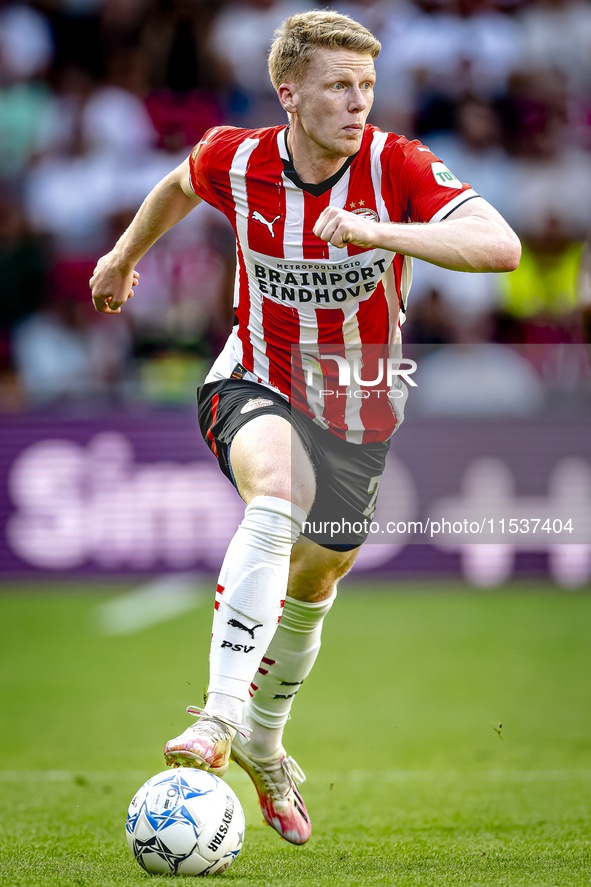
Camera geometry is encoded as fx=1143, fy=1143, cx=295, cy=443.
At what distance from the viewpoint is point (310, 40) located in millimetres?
3760

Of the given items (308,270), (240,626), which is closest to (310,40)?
(308,270)

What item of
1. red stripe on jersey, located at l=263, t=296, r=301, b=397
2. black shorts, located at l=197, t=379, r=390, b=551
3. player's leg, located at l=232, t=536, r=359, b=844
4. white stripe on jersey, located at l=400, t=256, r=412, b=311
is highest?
white stripe on jersey, located at l=400, t=256, r=412, b=311

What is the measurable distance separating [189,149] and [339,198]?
25.8 ft

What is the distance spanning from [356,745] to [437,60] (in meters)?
7.89

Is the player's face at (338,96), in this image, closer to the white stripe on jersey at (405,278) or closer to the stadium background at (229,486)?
the white stripe on jersey at (405,278)

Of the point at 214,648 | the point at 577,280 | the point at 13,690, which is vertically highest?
the point at 214,648

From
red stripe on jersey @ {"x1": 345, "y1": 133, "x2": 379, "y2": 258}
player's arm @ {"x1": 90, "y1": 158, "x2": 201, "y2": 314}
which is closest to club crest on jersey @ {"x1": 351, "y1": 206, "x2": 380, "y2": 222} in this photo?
red stripe on jersey @ {"x1": 345, "y1": 133, "x2": 379, "y2": 258}

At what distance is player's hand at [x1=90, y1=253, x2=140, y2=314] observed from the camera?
14.3 ft

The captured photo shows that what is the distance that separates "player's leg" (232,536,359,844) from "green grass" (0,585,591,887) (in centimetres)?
22

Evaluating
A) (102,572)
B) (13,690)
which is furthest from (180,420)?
(13,690)

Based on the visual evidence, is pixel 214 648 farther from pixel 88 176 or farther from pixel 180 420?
pixel 88 176

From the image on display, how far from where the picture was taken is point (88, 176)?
11.6 meters

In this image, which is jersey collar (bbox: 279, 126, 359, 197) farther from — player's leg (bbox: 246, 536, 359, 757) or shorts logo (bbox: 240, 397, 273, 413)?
player's leg (bbox: 246, 536, 359, 757)

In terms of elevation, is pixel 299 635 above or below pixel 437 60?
below
